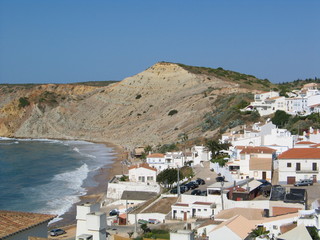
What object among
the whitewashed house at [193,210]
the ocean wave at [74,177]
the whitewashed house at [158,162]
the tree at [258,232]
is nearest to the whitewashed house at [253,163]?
the whitewashed house at [193,210]

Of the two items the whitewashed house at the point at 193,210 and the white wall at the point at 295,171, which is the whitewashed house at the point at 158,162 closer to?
the white wall at the point at 295,171

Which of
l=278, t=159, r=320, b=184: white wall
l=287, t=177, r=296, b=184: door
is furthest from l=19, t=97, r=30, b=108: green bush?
l=287, t=177, r=296, b=184: door

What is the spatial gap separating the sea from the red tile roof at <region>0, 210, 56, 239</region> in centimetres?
1996

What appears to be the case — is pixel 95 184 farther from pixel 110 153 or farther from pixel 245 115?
pixel 110 153

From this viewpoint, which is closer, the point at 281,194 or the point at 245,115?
the point at 281,194

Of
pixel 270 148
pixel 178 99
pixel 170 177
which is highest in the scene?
pixel 178 99

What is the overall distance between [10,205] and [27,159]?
33201 millimetres

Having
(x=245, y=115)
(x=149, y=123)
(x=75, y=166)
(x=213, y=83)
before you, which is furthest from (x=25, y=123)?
(x=245, y=115)

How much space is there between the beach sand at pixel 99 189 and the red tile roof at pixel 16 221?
52.8ft

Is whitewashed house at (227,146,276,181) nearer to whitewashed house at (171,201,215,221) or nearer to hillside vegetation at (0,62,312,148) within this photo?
whitewashed house at (171,201,215,221)

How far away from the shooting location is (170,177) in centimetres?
3569

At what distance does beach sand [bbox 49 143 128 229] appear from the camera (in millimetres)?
32028

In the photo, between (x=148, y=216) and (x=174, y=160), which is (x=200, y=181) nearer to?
(x=148, y=216)

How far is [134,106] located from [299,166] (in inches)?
3216
